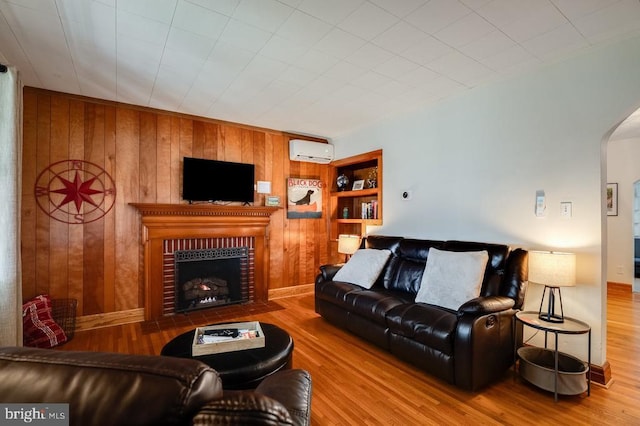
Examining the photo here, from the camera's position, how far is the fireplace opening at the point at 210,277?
3799 millimetres

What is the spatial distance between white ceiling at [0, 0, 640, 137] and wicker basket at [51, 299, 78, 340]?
2.26 metres

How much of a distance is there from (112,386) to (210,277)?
11.9ft

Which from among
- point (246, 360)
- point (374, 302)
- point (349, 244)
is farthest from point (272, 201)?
point (246, 360)

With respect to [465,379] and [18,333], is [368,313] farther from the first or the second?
[18,333]

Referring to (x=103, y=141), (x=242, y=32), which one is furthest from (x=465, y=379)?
(x=103, y=141)

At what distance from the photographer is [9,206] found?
1960 millimetres

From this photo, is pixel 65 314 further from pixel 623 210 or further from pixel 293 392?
pixel 623 210

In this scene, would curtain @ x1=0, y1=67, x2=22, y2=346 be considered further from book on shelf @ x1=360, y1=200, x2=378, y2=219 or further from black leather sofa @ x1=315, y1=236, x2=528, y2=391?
book on shelf @ x1=360, y1=200, x2=378, y2=219

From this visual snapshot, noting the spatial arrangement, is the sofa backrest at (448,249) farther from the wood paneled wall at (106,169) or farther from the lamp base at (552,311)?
the wood paneled wall at (106,169)

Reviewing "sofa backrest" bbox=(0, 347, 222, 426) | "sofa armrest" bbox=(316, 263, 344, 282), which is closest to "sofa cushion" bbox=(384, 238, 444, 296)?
"sofa armrest" bbox=(316, 263, 344, 282)

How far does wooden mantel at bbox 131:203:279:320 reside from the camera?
3559 millimetres

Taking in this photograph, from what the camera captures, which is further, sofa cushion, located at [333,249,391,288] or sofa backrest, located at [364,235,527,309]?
sofa cushion, located at [333,249,391,288]

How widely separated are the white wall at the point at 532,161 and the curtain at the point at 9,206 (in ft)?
12.2

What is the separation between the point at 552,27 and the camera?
207cm
